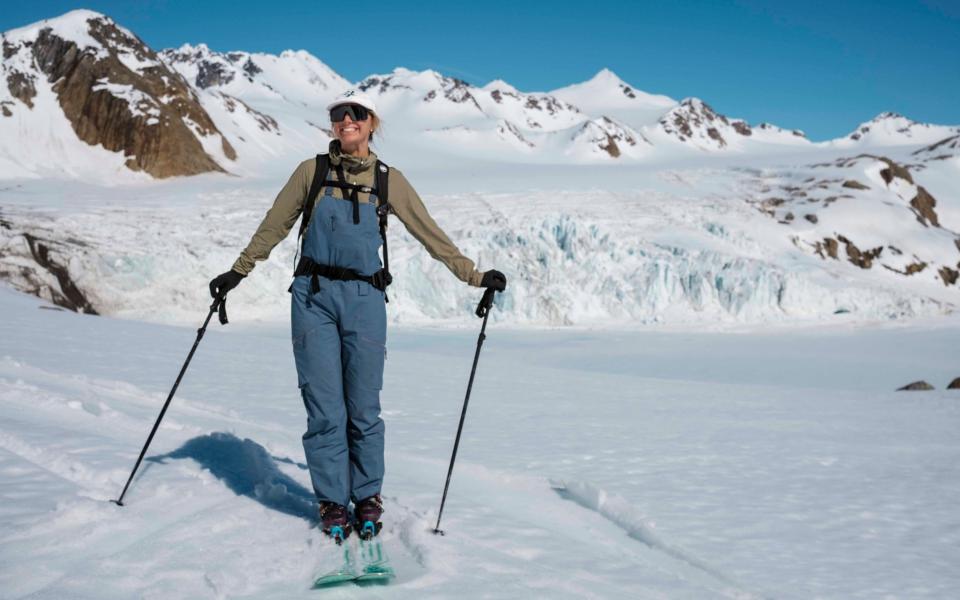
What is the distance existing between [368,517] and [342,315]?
98 cm

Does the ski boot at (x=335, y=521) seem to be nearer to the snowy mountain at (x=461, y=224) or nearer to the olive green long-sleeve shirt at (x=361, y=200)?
A: the olive green long-sleeve shirt at (x=361, y=200)

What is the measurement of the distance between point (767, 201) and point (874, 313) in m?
12.0

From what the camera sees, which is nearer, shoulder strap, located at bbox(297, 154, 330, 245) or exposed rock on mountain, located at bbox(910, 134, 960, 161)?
shoulder strap, located at bbox(297, 154, 330, 245)

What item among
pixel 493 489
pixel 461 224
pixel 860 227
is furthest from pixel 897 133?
pixel 493 489

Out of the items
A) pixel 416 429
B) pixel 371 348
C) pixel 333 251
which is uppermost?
pixel 333 251

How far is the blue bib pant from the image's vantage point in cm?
316

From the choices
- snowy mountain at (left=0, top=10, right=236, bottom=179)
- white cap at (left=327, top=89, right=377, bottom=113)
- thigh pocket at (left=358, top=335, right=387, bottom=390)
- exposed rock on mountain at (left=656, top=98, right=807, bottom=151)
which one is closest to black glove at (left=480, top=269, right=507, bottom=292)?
thigh pocket at (left=358, top=335, right=387, bottom=390)

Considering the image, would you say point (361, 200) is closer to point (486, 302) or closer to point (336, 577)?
point (486, 302)

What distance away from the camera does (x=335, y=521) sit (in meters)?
3.09

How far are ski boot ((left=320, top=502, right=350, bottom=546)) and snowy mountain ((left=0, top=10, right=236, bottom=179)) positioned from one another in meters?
38.9

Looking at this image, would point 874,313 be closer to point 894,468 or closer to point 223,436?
point 894,468

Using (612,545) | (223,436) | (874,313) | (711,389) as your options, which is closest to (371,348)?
(612,545)

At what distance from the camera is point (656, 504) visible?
450 centimetres

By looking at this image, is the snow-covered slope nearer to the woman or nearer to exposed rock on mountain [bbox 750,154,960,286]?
exposed rock on mountain [bbox 750,154,960,286]
